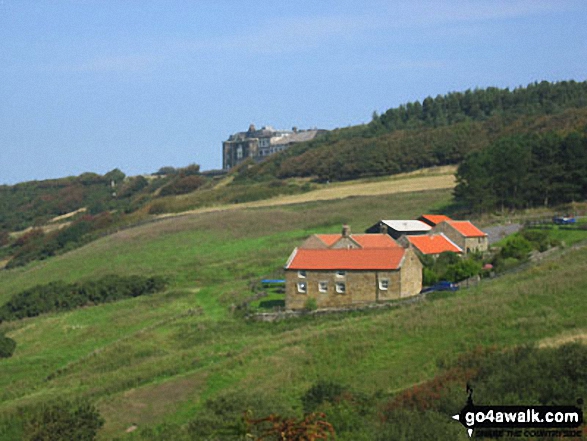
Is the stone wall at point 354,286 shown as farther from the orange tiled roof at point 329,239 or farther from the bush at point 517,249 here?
the bush at point 517,249

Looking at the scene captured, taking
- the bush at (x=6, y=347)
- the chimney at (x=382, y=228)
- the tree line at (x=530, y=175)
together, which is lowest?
the bush at (x=6, y=347)

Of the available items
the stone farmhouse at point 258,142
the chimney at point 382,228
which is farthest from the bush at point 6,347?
the stone farmhouse at point 258,142

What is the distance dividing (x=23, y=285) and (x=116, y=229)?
87.8 ft

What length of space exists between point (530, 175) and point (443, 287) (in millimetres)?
31429

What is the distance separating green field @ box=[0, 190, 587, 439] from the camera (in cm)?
3262

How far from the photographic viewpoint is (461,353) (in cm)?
3250

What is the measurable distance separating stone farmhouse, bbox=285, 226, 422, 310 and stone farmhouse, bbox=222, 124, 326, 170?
403ft

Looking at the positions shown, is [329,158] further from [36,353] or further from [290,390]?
[290,390]

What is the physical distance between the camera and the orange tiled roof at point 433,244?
5627 cm

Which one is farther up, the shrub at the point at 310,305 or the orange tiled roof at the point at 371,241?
the orange tiled roof at the point at 371,241

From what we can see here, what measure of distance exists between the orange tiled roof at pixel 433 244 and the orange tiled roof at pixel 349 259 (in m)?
6.68

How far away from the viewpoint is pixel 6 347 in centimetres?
4816

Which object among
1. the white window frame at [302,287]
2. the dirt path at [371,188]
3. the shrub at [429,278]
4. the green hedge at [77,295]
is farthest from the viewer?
the dirt path at [371,188]

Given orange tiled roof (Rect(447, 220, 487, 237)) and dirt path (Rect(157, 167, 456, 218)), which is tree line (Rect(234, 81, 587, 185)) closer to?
dirt path (Rect(157, 167, 456, 218))
